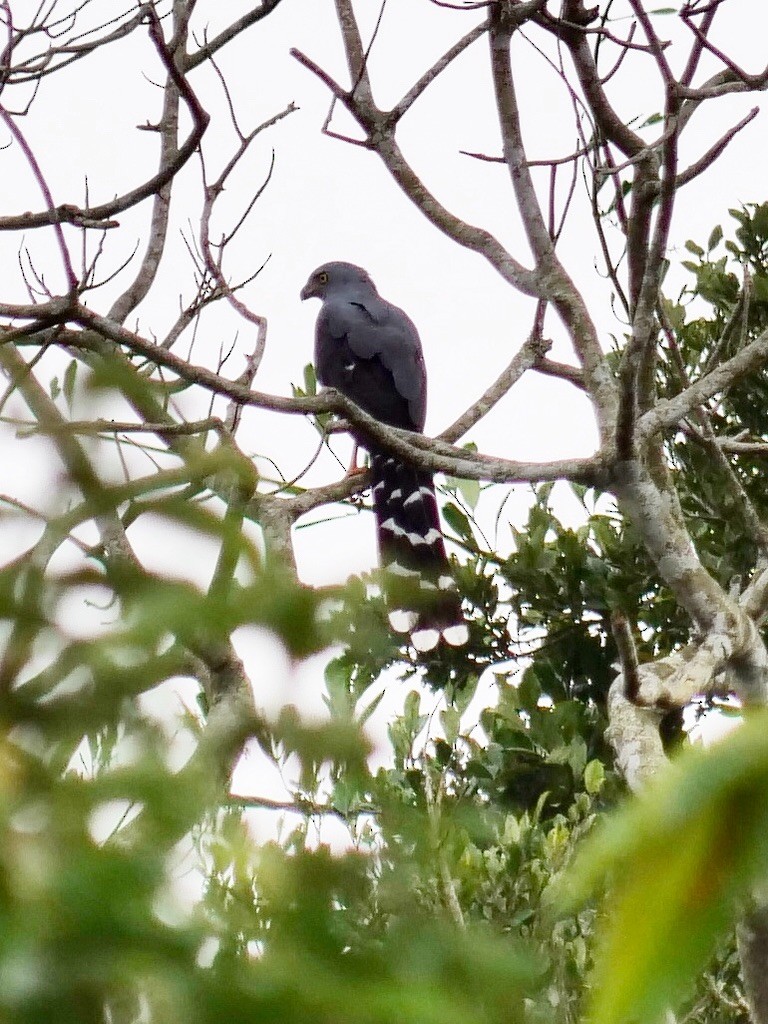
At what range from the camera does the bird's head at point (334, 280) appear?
6.30 meters

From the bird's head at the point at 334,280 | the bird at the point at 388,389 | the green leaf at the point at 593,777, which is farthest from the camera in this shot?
the bird's head at the point at 334,280

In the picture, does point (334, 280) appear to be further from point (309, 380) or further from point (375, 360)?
point (309, 380)

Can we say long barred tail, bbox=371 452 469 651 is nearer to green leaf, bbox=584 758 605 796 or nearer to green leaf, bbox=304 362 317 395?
green leaf, bbox=304 362 317 395

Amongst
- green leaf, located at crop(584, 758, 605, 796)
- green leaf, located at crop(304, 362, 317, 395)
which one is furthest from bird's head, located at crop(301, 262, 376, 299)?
green leaf, located at crop(584, 758, 605, 796)

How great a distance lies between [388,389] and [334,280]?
3.77 ft

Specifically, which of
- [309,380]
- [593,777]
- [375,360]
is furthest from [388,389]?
[593,777]

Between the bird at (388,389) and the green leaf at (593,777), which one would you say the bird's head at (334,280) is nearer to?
the bird at (388,389)

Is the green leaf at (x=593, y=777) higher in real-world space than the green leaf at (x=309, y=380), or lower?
lower

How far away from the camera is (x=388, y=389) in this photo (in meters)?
5.40

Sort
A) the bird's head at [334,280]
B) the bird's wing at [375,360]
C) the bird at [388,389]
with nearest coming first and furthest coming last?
the bird at [388,389] < the bird's wing at [375,360] < the bird's head at [334,280]

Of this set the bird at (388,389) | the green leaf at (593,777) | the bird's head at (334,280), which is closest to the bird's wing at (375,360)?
the bird at (388,389)

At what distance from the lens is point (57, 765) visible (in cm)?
52

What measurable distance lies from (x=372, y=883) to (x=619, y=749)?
1978 mm

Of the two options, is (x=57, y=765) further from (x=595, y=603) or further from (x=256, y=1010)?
(x=595, y=603)
